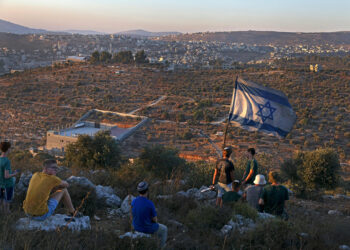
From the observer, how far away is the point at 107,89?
47812 mm

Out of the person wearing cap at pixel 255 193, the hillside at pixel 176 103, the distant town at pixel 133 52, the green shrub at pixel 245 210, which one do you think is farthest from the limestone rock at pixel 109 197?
the distant town at pixel 133 52

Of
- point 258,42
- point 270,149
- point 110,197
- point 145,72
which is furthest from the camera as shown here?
point 258,42

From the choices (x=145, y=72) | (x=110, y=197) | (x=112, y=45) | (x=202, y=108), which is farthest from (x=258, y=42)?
(x=110, y=197)

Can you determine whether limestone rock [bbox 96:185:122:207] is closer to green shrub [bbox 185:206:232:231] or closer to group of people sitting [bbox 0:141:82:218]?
group of people sitting [bbox 0:141:82:218]

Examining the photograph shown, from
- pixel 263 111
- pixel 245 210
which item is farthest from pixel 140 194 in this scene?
pixel 263 111

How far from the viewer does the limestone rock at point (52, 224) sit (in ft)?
15.6

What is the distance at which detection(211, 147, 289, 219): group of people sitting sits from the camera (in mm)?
6715

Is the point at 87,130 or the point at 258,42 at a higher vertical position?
the point at 258,42

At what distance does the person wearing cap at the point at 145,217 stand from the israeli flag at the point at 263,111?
4839 mm

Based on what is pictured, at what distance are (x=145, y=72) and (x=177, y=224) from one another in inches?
2058

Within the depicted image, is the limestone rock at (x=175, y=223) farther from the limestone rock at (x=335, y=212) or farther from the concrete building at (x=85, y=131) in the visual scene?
the concrete building at (x=85, y=131)

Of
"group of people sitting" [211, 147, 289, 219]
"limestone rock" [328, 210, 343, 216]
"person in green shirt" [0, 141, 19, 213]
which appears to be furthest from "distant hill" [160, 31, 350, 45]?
"person in green shirt" [0, 141, 19, 213]

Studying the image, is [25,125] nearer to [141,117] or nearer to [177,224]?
[141,117]

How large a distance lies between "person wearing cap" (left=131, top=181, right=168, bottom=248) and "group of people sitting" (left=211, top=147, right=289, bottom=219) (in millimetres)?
2250
